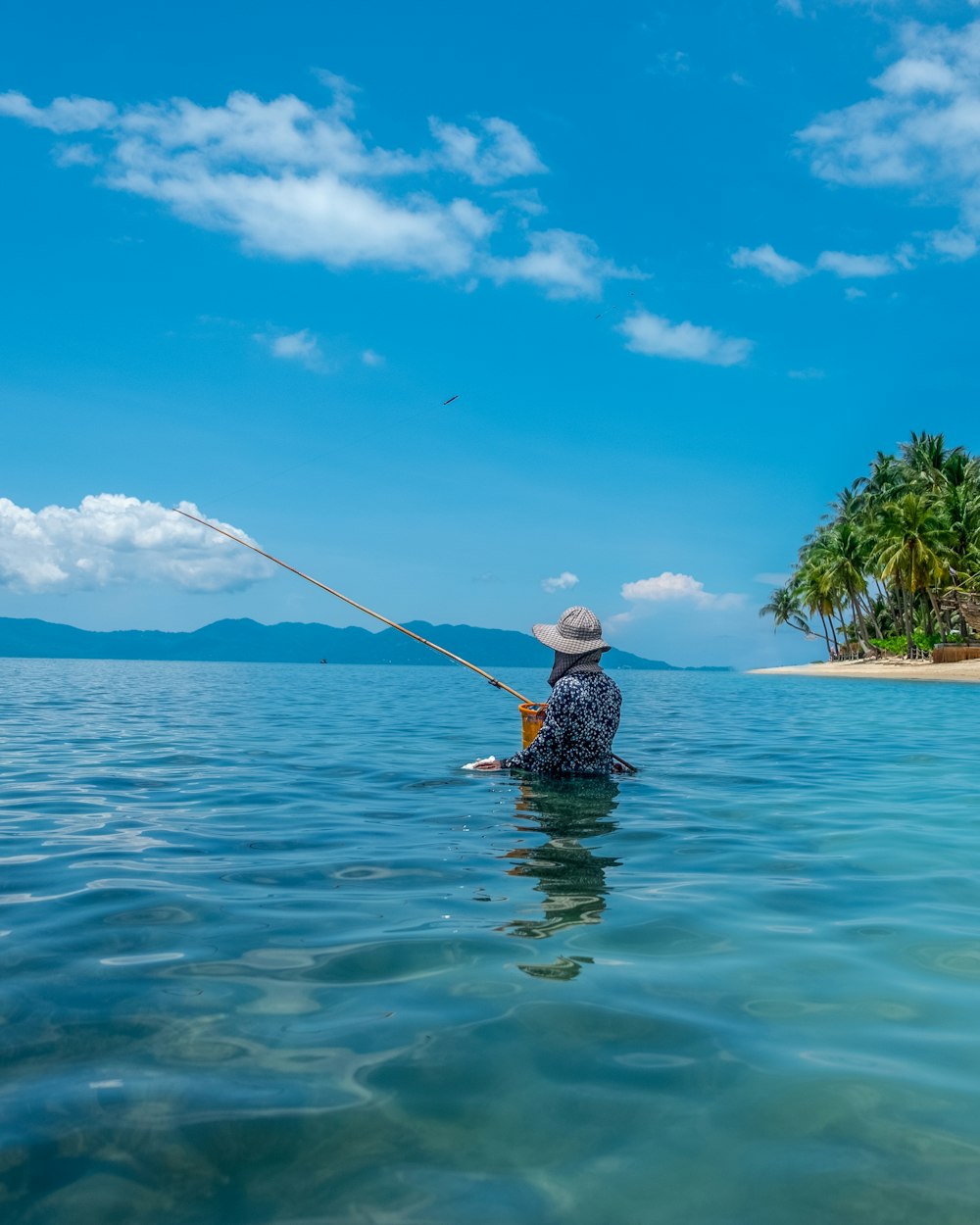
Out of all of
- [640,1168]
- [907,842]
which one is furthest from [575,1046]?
[907,842]

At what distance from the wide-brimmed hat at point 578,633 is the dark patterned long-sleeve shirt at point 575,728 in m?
0.23

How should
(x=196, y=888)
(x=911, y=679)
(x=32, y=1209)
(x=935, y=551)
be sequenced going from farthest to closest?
(x=935, y=551) < (x=911, y=679) < (x=196, y=888) < (x=32, y=1209)

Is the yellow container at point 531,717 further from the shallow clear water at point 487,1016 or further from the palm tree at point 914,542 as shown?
the palm tree at point 914,542

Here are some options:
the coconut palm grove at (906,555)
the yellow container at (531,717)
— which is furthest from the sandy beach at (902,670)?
the yellow container at (531,717)

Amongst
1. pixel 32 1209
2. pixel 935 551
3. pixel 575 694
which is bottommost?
pixel 32 1209

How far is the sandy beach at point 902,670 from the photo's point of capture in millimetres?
46281

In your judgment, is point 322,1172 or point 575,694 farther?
point 575,694

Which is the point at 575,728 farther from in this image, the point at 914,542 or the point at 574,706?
the point at 914,542

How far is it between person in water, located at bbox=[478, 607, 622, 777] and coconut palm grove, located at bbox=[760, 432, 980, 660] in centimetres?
5001

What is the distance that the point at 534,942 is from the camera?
13.3ft

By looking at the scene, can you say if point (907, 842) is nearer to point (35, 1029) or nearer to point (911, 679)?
point (35, 1029)

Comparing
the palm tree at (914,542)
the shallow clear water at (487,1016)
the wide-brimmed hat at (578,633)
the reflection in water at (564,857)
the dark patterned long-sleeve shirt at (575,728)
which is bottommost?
the shallow clear water at (487,1016)

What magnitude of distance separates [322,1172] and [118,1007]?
4.33 ft

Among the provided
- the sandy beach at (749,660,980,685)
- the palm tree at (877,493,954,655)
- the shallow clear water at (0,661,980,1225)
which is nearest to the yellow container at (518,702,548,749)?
the shallow clear water at (0,661,980,1225)
